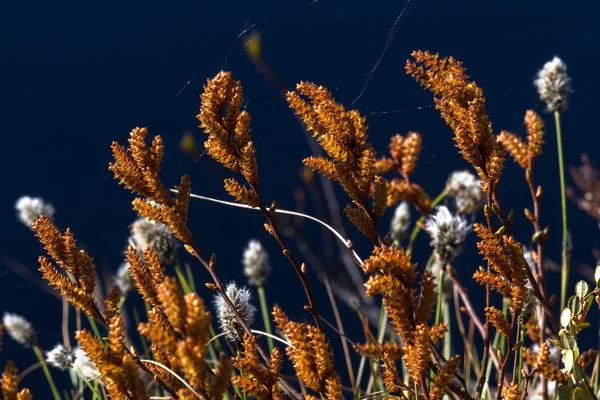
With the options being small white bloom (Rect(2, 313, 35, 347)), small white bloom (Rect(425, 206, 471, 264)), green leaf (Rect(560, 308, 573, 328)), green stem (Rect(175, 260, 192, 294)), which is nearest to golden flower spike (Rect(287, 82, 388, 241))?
green leaf (Rect(560, 308, 573, 328))

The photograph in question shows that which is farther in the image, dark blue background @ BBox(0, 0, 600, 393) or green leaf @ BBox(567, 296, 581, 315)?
dark blue background @ BBox(0, 0, 600, 393)

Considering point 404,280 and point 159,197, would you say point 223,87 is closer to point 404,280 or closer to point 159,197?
point 159,197

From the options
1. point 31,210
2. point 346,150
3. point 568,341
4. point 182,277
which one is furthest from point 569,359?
point 31,210

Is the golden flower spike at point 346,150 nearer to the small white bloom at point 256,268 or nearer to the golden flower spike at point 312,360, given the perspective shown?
the golden flower spike at point 312,360

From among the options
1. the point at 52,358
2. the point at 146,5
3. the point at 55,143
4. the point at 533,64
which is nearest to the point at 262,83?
the point at 146,5

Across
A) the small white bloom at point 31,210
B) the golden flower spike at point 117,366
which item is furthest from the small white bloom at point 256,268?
the golden flower spike at point 117,366

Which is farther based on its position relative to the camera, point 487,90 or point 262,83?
point 487,90

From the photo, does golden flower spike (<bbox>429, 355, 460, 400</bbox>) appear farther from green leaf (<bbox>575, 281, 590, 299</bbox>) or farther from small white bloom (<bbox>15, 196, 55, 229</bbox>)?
small white bloom (<bbox>15, 196, 55, 229</bbox>)
